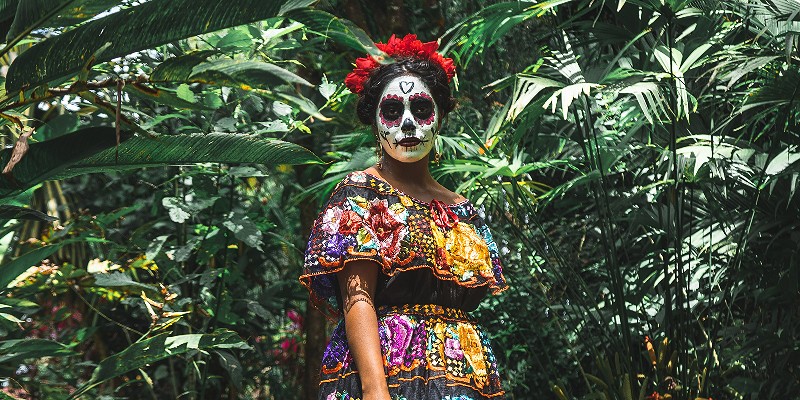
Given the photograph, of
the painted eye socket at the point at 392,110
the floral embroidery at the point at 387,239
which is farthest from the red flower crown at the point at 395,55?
the floral embroidery at the point at 387,239

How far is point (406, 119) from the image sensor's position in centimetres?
218

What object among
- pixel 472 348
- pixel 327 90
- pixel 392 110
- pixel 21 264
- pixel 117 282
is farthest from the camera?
pixel 327 90

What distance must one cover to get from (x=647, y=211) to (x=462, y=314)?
6.83 ft

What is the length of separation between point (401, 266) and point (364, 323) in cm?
15

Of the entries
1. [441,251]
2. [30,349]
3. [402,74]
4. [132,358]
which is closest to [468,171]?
[402,74]

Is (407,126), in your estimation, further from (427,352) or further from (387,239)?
(427,352)

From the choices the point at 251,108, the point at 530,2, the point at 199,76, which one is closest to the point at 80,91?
the point at 199,76

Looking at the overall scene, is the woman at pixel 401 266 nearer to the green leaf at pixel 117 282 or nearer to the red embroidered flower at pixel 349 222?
the red embroidered flower at pixel 349 222

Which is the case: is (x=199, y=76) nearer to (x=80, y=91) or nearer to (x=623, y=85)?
(x=80, y=91)

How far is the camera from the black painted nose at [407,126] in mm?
2178

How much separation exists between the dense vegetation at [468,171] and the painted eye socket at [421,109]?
1.35ft

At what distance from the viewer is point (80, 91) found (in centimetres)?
154

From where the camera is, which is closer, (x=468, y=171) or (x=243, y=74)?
(x=243, y=74)

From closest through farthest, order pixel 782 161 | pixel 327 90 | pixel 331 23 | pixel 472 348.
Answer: pixel 331 23 < pixel 472 348 < pixel 327 90 < pixel 782 161
